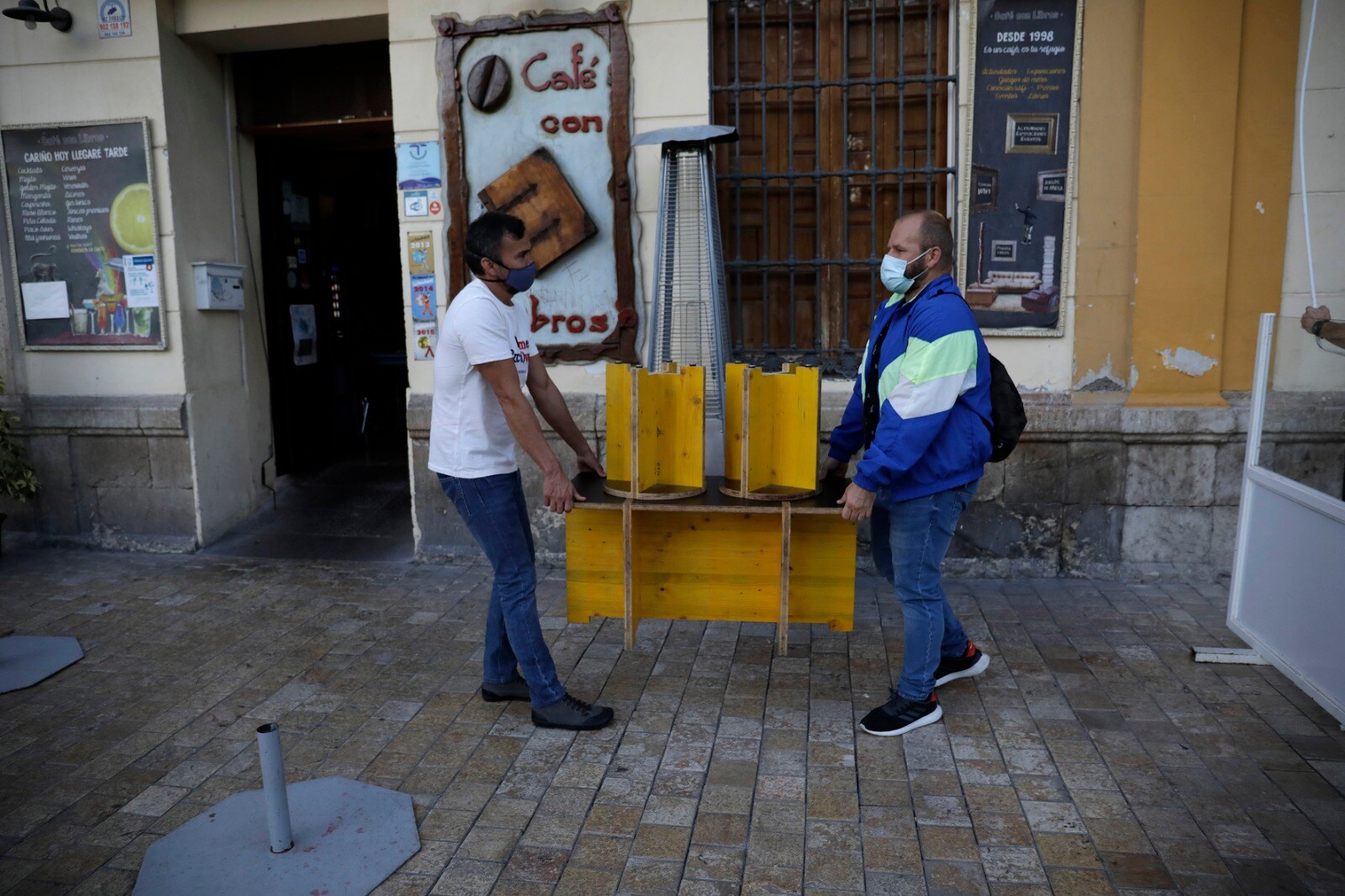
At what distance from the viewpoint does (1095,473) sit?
533 cm

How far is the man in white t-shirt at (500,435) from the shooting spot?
3.41 metres

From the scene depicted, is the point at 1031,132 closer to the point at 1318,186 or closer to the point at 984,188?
the point at 984,188

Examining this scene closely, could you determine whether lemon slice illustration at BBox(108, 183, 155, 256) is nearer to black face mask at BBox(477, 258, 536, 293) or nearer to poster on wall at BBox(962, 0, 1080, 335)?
black face mask at BBox(477, 258, 536, 293)

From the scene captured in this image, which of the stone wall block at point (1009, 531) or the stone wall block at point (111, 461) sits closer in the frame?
the stone wall block at point (1009, 531)

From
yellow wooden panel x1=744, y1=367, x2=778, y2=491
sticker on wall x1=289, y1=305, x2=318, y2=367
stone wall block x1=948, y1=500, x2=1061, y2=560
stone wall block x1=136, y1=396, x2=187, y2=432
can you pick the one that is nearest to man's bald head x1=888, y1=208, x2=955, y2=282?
yellow wooden panel x1=744, y1=367, x2=778, y2=491

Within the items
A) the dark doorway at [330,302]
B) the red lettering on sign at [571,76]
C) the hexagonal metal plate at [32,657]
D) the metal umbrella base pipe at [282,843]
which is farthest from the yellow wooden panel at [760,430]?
the hexagonal metal plate at [32,657]

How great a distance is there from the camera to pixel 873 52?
540cm

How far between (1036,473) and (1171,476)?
708 millimetres

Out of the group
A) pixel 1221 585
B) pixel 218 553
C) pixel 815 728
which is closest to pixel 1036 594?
pixel 1221 585

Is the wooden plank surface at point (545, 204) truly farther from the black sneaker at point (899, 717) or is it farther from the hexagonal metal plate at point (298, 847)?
the hexagonal metal plate at point (298, 847)

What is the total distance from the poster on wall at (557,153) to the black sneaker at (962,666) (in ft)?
8.24

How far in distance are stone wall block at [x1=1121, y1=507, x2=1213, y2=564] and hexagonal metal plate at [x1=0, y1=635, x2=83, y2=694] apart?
212 inches

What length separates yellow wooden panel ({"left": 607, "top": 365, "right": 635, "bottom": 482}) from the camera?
385 centimetres

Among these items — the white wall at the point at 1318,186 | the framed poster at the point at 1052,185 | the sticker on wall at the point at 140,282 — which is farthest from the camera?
the sticker on wall at the point at 140,282
